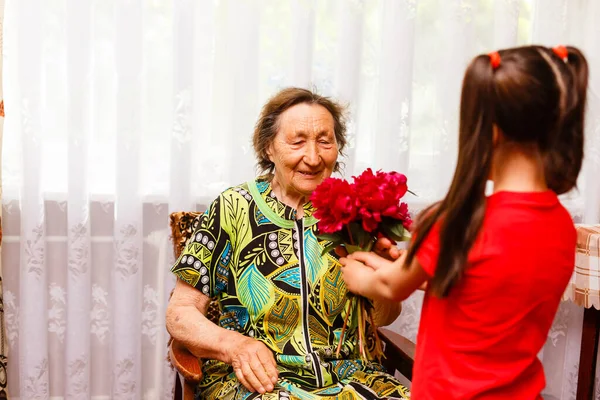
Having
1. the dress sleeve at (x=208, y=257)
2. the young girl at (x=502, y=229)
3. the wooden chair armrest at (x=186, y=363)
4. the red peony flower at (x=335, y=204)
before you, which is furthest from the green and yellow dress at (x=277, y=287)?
the young girl at (x=502, y=229)

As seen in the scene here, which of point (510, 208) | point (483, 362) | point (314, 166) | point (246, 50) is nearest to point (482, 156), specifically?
point (510, 208)

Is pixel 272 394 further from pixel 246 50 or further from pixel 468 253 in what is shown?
pixel 246 50

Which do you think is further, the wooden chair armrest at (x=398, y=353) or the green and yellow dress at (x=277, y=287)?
the wooden chair armrest at (x=398, y=353)

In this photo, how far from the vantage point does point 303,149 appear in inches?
78.9

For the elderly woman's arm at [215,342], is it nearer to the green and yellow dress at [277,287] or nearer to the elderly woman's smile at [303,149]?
the green and yellow dress at [277,287]

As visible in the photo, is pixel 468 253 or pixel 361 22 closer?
pixel 468 253

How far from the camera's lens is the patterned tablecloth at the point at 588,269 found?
8.09ft

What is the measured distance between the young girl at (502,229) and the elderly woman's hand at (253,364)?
25.5 inches

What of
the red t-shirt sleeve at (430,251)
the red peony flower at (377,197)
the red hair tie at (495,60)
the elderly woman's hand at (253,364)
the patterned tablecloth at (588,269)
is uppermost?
the red hair tie at (495,60)

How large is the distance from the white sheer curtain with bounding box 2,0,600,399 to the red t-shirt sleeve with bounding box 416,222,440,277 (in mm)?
1460

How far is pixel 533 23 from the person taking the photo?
277 centimetres

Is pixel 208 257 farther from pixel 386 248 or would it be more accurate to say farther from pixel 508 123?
pixel 508 123

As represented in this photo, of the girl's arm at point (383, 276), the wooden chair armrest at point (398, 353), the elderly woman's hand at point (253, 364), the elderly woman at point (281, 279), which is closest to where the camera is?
the girl's arm at point (383, 276)

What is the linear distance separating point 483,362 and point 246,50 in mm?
1680
